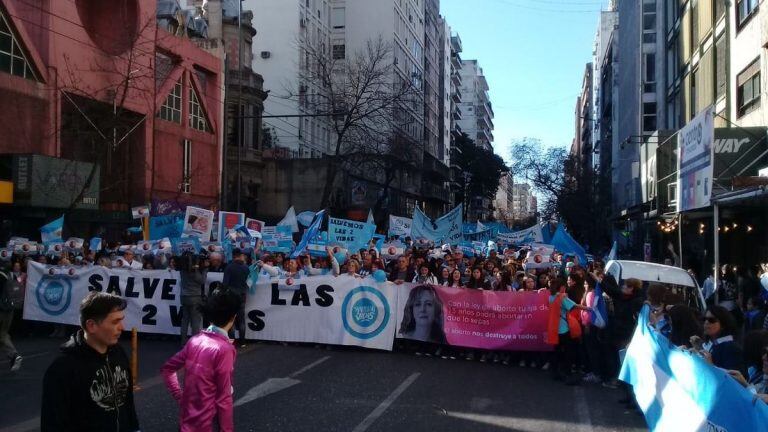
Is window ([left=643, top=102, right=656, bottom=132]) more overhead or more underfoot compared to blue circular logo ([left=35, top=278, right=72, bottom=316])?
more overhead

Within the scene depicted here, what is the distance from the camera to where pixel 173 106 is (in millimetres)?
31922

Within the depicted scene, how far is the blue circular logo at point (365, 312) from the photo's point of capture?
11.9 m

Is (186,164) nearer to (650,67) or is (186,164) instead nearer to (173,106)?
(173,106)

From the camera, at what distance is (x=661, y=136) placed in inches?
1248

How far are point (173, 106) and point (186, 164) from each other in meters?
2.71

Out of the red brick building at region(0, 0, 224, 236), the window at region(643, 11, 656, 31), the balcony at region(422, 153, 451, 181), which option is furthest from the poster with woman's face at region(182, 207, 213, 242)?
the window at region(643, 11, 656, 31)

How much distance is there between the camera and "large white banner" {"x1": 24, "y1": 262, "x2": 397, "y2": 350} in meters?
12.0

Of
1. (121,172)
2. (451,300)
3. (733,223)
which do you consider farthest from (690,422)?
(121,172)

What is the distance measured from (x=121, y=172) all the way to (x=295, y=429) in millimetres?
25331

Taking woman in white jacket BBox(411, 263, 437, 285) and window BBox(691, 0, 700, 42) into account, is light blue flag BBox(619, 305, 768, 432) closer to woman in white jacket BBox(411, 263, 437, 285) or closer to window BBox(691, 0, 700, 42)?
woman in white jacket BBox(411, 263, 437, 285)

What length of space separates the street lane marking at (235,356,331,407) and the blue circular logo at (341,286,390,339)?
6.25 feet

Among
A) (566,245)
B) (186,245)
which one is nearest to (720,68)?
(566,245)

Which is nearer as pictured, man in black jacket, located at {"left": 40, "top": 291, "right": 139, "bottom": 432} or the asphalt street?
man in black jacket, located at {"left": 40, "top": 291, "right": 139, "bottom": 432}

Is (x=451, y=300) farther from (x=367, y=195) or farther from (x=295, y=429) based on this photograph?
(x=367, y=195)
